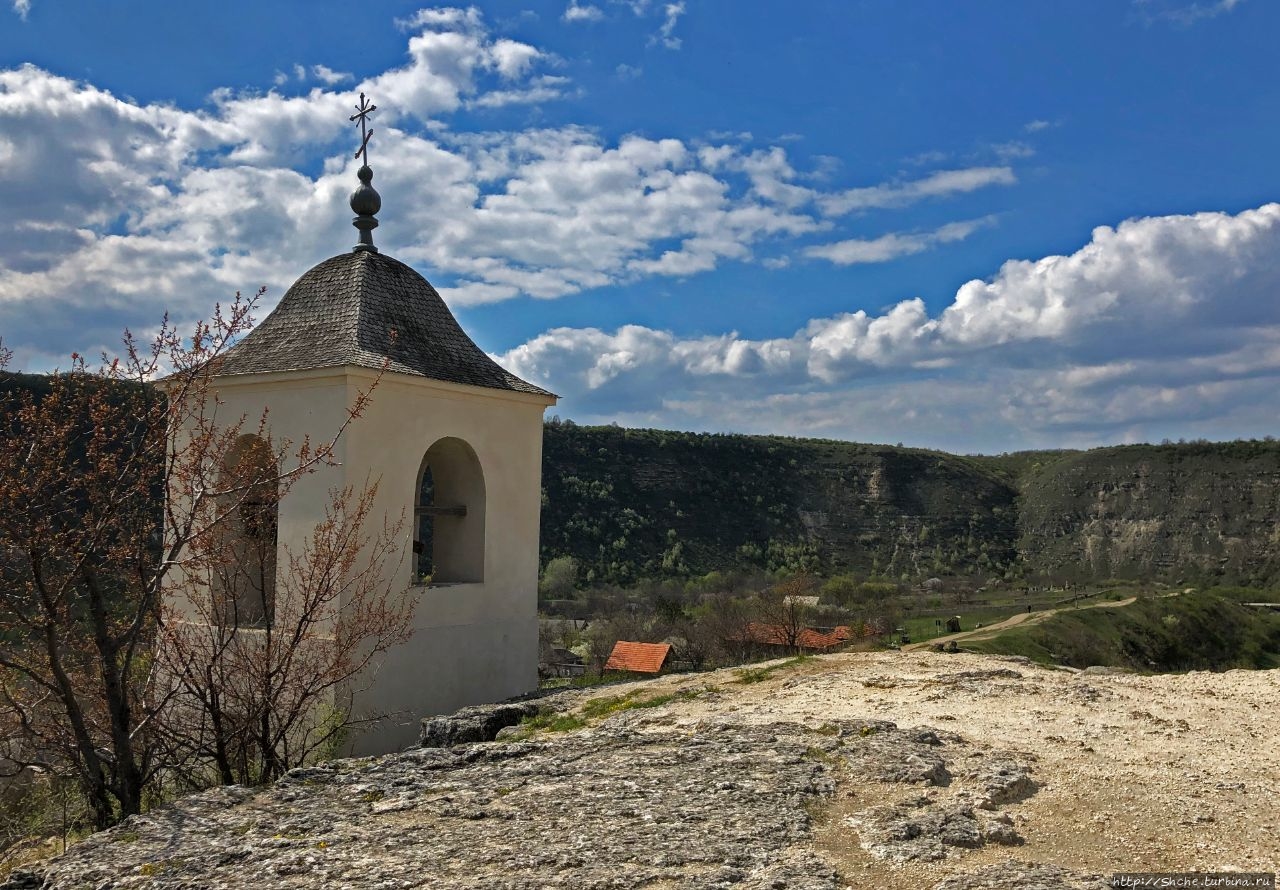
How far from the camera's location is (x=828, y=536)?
60125 millimetres

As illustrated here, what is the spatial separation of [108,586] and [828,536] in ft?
181

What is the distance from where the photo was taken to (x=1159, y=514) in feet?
202

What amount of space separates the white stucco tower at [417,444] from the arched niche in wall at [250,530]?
25 cm

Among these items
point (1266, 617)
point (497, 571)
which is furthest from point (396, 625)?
point (1266, 617)

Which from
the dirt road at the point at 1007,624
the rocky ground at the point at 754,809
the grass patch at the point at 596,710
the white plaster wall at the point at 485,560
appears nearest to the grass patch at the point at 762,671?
the grass patch at the point at 596,710

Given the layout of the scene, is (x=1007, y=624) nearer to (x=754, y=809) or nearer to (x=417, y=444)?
(x=417, y=444)

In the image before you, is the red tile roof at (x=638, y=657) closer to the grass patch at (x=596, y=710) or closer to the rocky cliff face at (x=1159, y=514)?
the grass patch at (x=596, y=710)

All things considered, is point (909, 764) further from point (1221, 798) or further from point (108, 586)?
point (108, 586)

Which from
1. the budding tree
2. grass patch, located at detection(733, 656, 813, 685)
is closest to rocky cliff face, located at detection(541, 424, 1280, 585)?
grass patch, located at detection(733, 656, 813, 685)

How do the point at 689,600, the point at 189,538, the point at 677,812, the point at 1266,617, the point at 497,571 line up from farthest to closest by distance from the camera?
the point at 689,600, the point at 1266,617, the point at 497,571, the point at 189,538, the point at 677,812

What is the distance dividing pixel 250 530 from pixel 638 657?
1600 centimetres

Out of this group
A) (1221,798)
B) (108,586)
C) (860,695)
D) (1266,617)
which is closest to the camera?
(1221,798)

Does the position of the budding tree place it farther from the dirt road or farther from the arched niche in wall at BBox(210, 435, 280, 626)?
the dirt road

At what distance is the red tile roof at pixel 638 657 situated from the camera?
23328 millimetres
